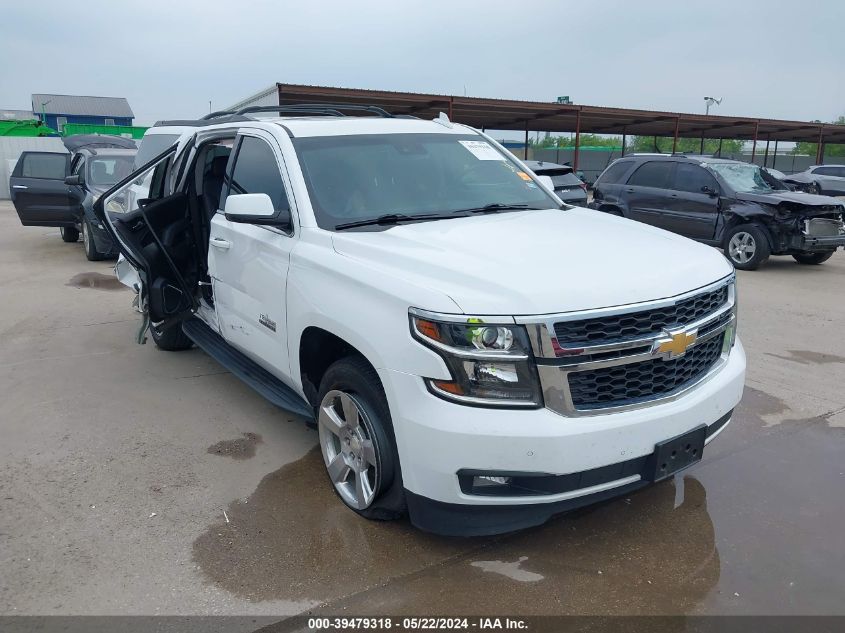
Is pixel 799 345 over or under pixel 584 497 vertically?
under

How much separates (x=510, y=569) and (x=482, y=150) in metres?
2.72

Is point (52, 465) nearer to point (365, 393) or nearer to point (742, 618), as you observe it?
point (365, 393)

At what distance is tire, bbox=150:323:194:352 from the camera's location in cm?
621

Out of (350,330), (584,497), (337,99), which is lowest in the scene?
(584,497)

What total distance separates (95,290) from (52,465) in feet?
19.0

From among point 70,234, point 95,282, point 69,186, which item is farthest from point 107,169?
point 95,282

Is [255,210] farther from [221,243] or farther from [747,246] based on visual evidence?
[747,246]

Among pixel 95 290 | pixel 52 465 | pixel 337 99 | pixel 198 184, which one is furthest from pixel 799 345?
pixel 337 99

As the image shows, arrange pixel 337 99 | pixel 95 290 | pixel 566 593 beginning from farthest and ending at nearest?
pixel 337 99 → pixel 95 290 → pixel 566 593

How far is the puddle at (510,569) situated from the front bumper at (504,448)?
30 cm

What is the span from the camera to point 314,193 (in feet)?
12.3

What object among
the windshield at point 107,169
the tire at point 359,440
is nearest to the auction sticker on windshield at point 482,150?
the tire at point 359,440

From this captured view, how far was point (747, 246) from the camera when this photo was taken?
10852mm

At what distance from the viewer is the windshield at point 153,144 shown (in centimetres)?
910
